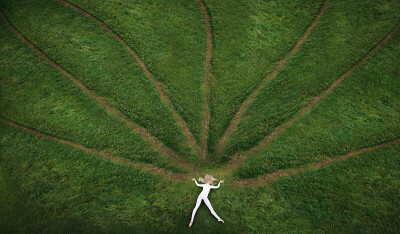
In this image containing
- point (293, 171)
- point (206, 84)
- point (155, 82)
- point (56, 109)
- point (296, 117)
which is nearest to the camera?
point (293, 171)

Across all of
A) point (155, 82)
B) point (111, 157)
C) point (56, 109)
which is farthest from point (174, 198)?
point (56, 109)

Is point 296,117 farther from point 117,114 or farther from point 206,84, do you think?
point 117,114

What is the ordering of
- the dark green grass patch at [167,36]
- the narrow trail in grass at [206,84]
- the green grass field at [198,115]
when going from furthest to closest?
the dark green grass patch at [167,36], the narrow trail in grass at [206,84], the green grass field at [198,115]

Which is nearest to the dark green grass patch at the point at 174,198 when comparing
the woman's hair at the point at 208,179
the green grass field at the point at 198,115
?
the green grass field at the point at 198,115

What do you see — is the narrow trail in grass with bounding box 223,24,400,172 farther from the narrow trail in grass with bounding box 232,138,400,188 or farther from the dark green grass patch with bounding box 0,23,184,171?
the dark green grass patch with bounding box 0,23,184,171

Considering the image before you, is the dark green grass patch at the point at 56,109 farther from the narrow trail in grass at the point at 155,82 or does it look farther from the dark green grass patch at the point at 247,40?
the dark green grass patch at the point at 247,40

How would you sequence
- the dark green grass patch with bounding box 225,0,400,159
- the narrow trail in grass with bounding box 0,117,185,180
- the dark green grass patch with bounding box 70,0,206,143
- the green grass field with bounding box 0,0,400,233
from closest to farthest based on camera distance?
1. the green grass field with bounding box 0,0,400,233
2. the narrow trail in grass with bounding box 0,117,185,180
3. the dark green grass patch with bounding box 225,0,400,159
4. the dark green grass patch with bounding box 70,0,206,143

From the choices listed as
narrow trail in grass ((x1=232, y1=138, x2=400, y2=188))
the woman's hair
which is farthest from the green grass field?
the woman's hair
